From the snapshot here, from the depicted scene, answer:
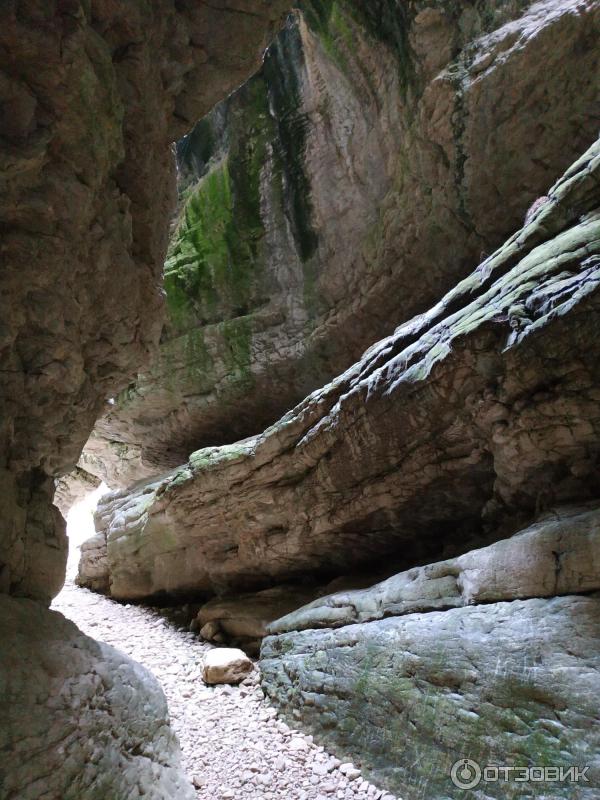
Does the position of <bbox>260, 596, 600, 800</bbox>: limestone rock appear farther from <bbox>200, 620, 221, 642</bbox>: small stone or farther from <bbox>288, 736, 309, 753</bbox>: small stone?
<bbox>200, 620, 221, 642</bbox>: small stone

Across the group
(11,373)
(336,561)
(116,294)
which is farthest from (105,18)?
(336,561)

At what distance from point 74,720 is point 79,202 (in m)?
4.74

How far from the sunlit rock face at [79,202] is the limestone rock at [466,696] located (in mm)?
3904

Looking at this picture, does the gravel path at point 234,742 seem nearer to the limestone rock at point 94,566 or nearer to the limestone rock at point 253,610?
the limestone rock at point 253,610

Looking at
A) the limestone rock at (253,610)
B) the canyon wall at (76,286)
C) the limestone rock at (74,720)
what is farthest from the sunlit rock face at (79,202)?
the limestone rock at (253,610)

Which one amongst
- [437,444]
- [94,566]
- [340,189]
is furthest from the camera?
[340,189]

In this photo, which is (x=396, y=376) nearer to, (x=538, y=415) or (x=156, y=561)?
(x=538, y=415)

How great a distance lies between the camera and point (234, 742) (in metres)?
5.80

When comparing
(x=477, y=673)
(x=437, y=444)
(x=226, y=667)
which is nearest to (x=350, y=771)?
A: (x=477, y=673)

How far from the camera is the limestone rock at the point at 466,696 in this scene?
3.82 metres

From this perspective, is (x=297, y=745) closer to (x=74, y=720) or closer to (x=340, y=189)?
(x=74, y=720)

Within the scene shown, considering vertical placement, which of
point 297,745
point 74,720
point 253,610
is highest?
point 253,610

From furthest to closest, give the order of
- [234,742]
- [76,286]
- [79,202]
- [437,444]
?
[437,444], [234,742], [76,286], [79,202]

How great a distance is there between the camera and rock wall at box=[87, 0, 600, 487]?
9430mm
